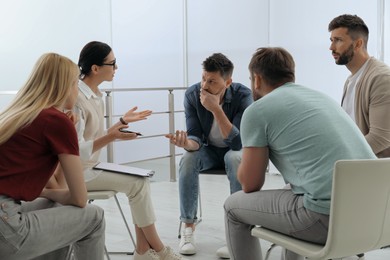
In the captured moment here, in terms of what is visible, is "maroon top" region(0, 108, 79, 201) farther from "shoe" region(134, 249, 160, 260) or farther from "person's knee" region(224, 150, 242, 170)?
"person's knee" region(224, 150, 242, 170)

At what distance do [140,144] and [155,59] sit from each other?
1024 millimetres

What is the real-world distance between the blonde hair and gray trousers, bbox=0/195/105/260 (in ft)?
0.96

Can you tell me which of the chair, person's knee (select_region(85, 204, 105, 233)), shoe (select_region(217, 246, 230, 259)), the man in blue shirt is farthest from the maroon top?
shoe (select_region(217, 246, 230, 259))

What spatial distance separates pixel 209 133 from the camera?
9.87ft

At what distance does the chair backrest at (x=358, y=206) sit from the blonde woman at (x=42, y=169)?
0.78 metres

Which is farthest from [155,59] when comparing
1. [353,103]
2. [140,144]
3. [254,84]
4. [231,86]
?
[254,84]

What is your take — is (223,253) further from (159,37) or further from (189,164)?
(159,37)

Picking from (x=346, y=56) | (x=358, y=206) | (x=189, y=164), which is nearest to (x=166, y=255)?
(x=189, y=164)

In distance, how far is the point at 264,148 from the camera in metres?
1.77

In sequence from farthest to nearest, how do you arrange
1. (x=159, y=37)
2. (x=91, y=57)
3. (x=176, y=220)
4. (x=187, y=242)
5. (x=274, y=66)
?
1. (x=159, y=37)
2. (x=176, y=220)
3. (x=187, y=242)
4. (x=91, y=57)
5. (x=274, y=66)

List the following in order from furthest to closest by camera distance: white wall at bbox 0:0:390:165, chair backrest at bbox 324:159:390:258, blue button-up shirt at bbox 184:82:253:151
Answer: white wall at bbox 0:0:390:165 → blue button-up shirt at bbox 184:82:253:151 → chair backrest at bbox 324:159:390:258

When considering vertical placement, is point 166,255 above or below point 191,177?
below

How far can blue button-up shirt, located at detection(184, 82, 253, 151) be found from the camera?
294 cm

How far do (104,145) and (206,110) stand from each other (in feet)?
2.48
